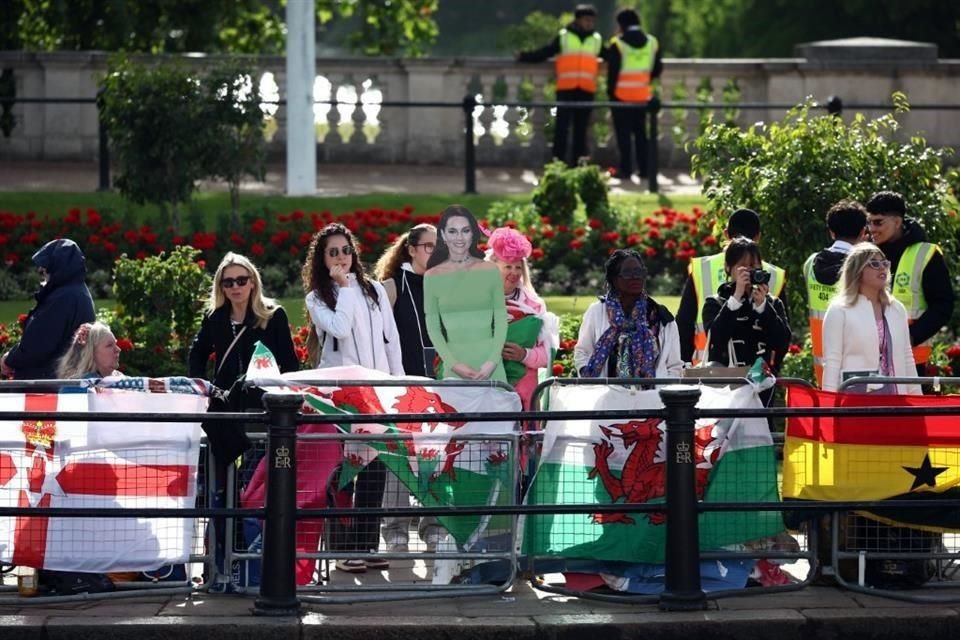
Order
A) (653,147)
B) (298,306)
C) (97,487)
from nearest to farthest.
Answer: (97,487) < (298,306) < (653,147)

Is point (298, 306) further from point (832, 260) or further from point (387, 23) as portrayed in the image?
point (387, 23)

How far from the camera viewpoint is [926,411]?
9391 millimetres

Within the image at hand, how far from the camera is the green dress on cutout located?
10422 millimetres

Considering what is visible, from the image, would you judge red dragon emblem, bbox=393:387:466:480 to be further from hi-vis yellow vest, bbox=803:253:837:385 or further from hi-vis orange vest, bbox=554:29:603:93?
hi-vis orange vest, bbox=554:29:603:93

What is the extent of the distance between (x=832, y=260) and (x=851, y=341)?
1122mm

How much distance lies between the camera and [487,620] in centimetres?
916

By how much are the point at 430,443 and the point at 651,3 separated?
38669 mm

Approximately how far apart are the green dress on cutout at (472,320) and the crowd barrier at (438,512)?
0.60 metres

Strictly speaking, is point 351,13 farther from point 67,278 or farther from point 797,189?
point 67,278

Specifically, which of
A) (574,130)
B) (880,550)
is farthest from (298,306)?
(880,550)

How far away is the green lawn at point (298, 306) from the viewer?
1565 cm

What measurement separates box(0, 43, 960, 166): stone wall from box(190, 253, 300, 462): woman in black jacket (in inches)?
497

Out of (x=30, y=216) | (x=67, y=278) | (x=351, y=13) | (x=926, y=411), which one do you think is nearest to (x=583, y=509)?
(x=926, y=411)

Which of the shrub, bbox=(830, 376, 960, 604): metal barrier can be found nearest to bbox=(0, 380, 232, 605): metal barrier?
bbox=(830, 376, 960, 604): metal barrier
